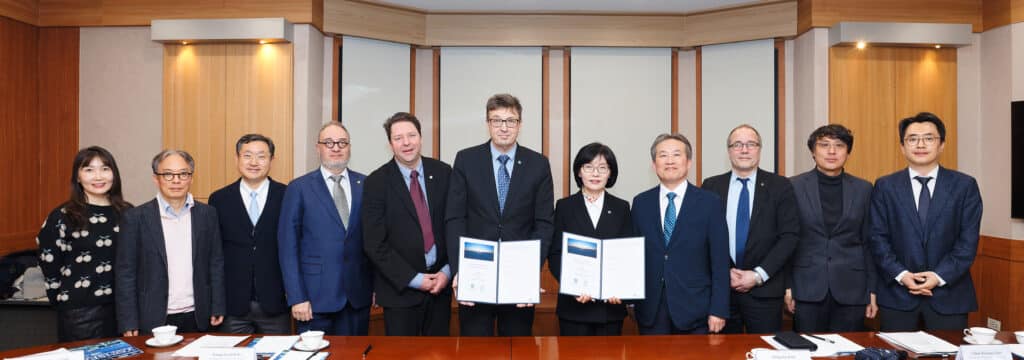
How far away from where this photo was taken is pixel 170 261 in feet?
10.00

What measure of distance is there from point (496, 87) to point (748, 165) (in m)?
3.27

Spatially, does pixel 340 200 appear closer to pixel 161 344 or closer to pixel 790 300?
pixel 161 344

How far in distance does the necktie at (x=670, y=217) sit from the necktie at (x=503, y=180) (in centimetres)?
78

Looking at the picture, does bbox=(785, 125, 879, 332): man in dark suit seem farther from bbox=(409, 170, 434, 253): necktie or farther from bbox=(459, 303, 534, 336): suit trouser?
bbox=(409, 170, 434, 253): necktie

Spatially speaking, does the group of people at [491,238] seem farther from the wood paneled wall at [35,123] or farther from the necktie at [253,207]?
the wood paneled wall at [35,123]

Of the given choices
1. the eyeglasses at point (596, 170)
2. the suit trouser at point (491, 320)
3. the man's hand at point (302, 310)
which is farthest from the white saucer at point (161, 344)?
the eyeglasses at point (596, 170)

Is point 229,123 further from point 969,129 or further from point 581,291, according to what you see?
point 969,129

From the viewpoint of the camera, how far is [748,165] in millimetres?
3342

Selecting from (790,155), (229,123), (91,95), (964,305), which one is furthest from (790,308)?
(91,95)

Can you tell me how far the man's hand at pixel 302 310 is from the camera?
3.16 metres

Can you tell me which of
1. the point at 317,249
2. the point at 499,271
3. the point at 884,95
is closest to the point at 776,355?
the point at 499,271

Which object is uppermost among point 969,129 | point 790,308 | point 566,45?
point 566,45

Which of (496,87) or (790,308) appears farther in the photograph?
(496,87)

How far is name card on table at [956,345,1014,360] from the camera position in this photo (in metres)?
2.10
